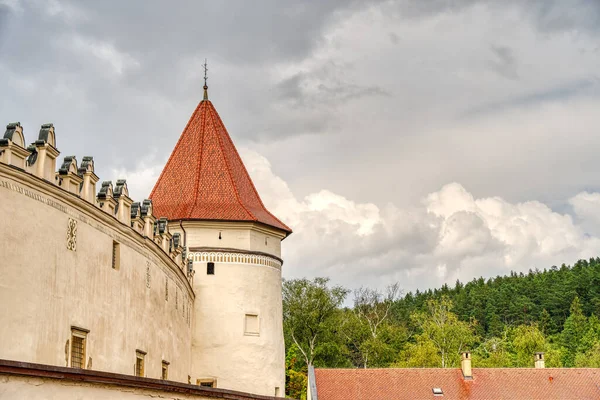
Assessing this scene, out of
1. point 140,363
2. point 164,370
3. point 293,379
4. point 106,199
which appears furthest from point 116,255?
point 293,379

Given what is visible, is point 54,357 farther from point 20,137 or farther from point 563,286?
point 563,286

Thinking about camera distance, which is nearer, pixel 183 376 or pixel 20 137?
pixel 20 137

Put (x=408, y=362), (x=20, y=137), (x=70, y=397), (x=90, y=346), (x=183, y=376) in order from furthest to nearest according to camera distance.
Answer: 1. (x=408, y=362)
2. (x=183, y=376)
3. (x=90, y=346)
4. (x=20, y=137)
5. (x=70, y=397)

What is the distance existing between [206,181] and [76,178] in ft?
58.2

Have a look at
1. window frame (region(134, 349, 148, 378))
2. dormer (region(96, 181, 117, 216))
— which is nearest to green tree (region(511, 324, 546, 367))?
window frame (region(134, 349, 148, 378))

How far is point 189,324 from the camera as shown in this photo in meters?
31.8

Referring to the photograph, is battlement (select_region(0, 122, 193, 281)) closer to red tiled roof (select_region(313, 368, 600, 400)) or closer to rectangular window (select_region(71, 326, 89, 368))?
rectangular window (select_region(71, 326, 89, 368))

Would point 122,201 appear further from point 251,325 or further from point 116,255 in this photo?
point 251,325

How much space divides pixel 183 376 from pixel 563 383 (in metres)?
24.2

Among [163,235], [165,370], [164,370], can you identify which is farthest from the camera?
[163,235]

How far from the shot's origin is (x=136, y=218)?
22.9 meters

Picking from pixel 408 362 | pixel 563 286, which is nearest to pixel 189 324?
pixel 408 362

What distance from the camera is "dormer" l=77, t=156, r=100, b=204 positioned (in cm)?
1950

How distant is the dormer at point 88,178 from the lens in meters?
19.5
